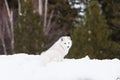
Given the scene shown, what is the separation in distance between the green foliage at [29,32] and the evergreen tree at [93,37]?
4.12 feet

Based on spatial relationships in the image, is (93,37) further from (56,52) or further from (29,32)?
(56,52)

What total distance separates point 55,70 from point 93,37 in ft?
29.4

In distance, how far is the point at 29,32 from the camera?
47.5ft

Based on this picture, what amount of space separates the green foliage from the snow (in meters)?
8.60

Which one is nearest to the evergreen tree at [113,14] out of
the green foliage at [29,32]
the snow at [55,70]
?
the green foliage at [29,32]

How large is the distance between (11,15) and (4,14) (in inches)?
35.0

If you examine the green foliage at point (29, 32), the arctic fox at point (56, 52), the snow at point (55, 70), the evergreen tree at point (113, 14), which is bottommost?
the evergreen tree at point (113, 14)

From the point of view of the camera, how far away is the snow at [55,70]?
476 cm

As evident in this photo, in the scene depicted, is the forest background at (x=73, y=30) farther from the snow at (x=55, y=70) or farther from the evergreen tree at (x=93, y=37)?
the snow at (x=55, y=70)


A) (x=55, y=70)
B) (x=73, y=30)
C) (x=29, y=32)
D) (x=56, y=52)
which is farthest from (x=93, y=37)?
(x=55, y=70)

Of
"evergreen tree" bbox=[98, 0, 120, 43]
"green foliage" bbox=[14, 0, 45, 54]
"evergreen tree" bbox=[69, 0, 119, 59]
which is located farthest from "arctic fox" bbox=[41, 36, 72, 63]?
"evergreen tree" bbox=[98, 0, 120, 43]

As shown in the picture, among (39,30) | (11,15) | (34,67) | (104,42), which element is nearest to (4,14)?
(11,15)

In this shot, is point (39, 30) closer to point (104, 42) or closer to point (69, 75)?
point (104, 42)

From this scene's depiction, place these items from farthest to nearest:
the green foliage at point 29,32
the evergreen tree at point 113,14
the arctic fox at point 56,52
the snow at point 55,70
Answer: the evergreen tree at point 113,14 < the green foliage at point 29,32 < the arctic fox at point 56,52 < the snow at point 55,70
